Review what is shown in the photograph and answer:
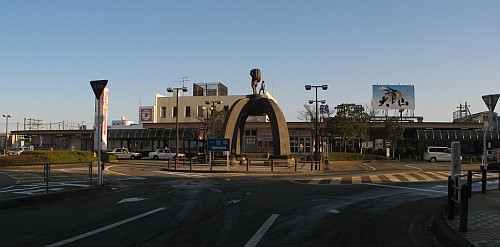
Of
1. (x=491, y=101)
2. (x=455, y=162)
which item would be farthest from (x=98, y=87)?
(x=491, y=101)

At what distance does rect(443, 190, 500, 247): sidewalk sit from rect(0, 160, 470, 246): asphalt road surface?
24.1 inches

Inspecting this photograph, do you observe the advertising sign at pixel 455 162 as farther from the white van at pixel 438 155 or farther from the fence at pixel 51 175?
the white van at pixel 438 155

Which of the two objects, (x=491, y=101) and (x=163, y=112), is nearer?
(x=491, y=101)

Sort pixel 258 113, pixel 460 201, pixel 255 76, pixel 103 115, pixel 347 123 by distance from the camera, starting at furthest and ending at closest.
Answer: pixel 347 123
pixel 258 113
pixel 255 76
pixel 103 115
pixel 460 201

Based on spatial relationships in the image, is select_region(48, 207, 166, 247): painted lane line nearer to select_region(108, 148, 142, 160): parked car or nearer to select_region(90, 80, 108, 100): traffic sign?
select_region(90, 80, 108, 100): traffic sign

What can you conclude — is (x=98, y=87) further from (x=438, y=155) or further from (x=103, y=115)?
(x=438, y=155)

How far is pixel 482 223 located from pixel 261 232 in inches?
175

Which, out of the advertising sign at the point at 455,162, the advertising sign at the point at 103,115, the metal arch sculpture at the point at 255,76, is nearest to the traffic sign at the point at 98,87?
the advertising sign at the point at 103,115

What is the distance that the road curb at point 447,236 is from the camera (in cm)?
668

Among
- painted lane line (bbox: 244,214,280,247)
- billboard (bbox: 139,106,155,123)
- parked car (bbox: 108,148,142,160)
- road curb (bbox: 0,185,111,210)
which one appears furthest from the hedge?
billboard (bbox: 139,106,155,123)

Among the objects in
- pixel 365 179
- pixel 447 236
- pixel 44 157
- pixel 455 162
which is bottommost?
pixel 365 179

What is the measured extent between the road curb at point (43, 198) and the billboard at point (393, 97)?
6029 cm

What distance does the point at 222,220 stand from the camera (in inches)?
369

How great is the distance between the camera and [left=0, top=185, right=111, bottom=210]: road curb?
11109mm
